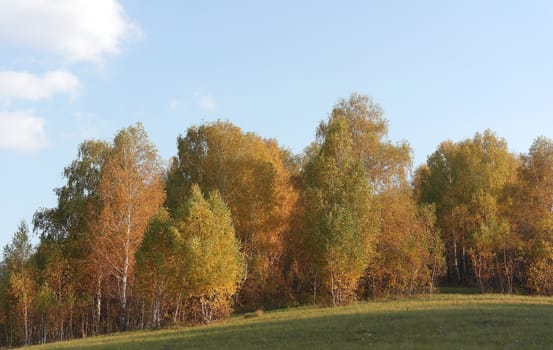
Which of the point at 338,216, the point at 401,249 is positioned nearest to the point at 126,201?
the point at 338,216

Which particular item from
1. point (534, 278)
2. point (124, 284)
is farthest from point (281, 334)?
point (534, 278)

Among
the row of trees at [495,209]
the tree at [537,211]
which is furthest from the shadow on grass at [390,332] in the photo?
the row of trees at [495,209]

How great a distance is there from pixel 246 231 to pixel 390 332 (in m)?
32.5

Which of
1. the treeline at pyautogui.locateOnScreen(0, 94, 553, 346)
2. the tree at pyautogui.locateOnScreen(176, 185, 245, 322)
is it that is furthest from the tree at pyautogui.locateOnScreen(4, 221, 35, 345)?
the tree at pyautogui.locateOnScreen(176, 185, 245, 322)

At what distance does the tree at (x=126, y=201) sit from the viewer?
151 feet

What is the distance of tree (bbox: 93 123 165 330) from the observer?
4600cm

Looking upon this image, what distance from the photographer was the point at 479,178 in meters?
65.6

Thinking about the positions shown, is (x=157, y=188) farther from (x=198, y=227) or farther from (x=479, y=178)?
(x=479, y=178)

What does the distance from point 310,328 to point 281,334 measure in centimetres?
185

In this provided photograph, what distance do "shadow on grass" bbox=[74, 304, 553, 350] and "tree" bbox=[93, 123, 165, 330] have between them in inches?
705

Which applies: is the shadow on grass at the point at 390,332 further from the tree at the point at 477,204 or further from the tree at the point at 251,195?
the tree at the point at 477,204

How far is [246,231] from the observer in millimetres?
55375

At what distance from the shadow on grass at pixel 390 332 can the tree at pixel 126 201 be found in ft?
58.7

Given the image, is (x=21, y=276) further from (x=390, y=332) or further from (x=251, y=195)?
(x=390, y=332)
